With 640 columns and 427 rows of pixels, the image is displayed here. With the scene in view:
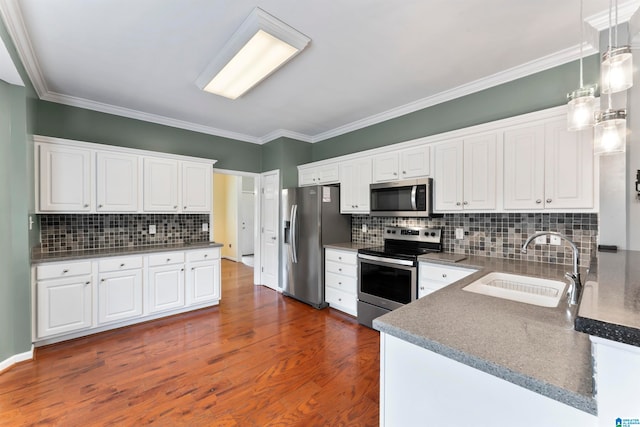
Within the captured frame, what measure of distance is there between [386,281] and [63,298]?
3.30 m

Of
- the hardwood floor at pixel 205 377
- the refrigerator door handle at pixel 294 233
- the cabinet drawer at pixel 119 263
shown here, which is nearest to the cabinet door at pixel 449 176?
the hardwood floor at pixel 205 377

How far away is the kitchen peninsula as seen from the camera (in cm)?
72

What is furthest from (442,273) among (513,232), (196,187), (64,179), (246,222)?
(246,222)

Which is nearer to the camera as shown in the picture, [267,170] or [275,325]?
[275,325]

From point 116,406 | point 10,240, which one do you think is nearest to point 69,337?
point 10,240

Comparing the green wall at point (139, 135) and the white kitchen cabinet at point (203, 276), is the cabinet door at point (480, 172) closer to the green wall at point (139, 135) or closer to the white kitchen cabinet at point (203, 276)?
the white kitchen cabinet at point (203, 276)

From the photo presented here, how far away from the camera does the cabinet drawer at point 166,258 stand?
3.30m

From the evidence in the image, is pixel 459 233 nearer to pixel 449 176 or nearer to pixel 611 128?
pixel 449 176

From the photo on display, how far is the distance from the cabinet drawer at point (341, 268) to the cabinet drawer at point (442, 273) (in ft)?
2.99

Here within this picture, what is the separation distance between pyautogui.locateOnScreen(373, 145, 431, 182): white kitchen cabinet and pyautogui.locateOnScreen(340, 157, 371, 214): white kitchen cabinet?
157mm

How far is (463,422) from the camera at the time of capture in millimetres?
910

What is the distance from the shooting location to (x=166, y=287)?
134 inches

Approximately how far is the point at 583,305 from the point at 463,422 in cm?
54

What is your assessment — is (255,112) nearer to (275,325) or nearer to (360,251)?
(360,251)
